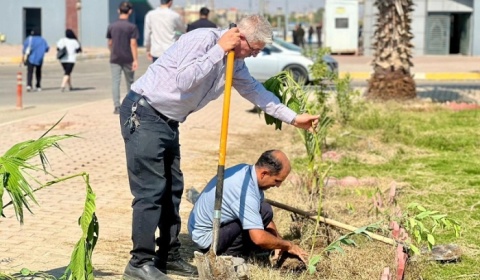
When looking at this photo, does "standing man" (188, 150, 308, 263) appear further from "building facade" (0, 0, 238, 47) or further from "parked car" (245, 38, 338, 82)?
"building facade" (0, 0, 238, 47)

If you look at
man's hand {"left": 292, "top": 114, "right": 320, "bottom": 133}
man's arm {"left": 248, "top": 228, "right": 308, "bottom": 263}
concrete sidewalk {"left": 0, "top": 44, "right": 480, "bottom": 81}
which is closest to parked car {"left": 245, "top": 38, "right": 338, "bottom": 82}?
concrete sidewalk {"left": 0, "top": 44, "right": 480, "bottom": 81}

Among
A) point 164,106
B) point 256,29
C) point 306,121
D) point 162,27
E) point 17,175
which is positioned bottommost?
point 17,175

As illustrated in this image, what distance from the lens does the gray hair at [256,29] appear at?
5352 millimetres

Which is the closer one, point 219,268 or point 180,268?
point 219,268

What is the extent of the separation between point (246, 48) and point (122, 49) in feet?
32.3

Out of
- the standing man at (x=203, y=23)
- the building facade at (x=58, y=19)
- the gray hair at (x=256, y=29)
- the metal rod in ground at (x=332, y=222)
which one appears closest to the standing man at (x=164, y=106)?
the gray hair at (x=256, y=29)

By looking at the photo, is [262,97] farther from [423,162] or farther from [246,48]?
[423,162]

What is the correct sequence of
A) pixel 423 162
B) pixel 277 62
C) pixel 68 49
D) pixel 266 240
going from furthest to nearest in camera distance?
pixel 277 62 → pixel 68 49 → pixel 423 162 → pixel 266 240

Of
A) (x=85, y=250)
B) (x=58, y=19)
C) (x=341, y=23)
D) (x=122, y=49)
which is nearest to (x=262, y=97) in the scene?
(x=85, y=250)

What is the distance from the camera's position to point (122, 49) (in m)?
15.0

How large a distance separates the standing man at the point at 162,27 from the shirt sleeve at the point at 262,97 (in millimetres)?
8187

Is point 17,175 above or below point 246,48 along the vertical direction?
below

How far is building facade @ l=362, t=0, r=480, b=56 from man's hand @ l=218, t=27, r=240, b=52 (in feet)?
118

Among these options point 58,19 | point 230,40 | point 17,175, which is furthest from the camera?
point 58,19
